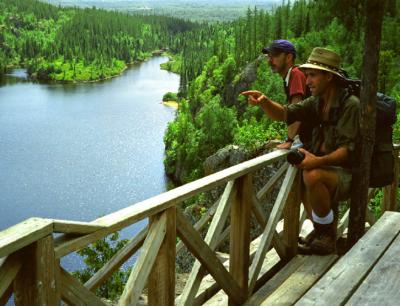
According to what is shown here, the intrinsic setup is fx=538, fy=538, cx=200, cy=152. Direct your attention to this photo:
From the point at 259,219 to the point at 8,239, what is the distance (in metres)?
2.77

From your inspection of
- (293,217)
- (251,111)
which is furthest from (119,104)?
(293,217)

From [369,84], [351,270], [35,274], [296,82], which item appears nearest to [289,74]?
[296,82]

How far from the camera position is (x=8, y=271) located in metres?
2.48

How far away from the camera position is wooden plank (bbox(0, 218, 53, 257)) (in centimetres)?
234

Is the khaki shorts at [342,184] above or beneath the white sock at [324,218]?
above

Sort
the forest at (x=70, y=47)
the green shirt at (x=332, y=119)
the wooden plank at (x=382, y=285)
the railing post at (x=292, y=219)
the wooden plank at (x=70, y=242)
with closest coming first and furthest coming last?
the wooden plank at (x=382, y=285) < the wooden plank at (x=70, y=242) < the green shirt at (x=332, y=119) < the railing post at (x=292, y=219) < the forest at (x=70, y=47)

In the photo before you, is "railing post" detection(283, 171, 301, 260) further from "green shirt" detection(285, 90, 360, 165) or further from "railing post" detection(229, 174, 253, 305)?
"railing post" detection(229, 174, 253, 305)

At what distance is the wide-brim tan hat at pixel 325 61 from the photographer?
4.78 meters

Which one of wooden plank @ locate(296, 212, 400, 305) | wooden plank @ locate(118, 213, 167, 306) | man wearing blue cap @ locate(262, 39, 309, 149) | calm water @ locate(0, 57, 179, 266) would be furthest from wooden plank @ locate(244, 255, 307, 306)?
calm water @ locate(0, 57, 179, 266)

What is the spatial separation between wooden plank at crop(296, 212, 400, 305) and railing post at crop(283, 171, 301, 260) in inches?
68.0

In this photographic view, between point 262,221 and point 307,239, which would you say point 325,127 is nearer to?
point 262,221

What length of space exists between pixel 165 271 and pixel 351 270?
4.22 feet

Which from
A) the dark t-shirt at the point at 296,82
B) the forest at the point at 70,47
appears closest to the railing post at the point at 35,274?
the dark t-shirt at the point at 296,82

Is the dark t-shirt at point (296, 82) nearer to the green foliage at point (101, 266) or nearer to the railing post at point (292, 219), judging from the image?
the railing post at point (292, 219)
